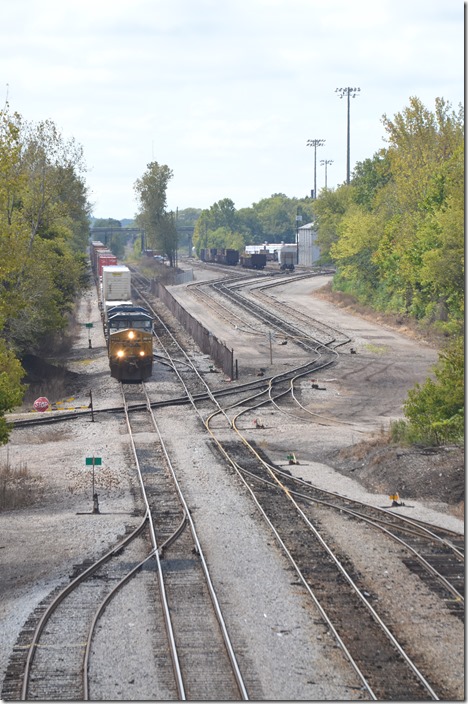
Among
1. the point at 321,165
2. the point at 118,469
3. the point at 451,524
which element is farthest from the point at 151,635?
the point at 321,165

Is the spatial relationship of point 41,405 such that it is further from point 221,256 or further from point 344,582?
point 221,256

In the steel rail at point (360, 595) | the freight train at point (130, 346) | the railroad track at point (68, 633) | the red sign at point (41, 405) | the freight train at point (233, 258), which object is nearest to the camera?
the railroad track at point (68, 633)

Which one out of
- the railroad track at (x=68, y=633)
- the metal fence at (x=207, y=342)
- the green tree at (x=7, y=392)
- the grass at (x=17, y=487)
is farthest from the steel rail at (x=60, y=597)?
the metal fence at (x=207, y=342)

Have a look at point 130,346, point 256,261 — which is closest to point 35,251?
point 130,346

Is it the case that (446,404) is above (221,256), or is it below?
below

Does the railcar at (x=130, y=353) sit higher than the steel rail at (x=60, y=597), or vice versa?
the railcar at (x=130, y=353)

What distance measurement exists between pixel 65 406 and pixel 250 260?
8881 centimetres

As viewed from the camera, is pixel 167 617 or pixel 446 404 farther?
pixel 446 404

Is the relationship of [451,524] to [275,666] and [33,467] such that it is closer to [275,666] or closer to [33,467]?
[275,666]

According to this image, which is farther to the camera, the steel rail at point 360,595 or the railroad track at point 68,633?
the steel rail at point 360,595

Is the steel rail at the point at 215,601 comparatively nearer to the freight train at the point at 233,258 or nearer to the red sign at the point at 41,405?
the red sign at the point at 41,405

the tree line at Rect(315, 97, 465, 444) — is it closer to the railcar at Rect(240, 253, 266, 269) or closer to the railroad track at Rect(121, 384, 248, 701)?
the railroad track at Rect(121, 384, 248, 701)

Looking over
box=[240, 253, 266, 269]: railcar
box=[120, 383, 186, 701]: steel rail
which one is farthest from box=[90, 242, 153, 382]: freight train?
box=[240, 253, 266, 269]: railcar

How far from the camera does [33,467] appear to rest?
28844mm
